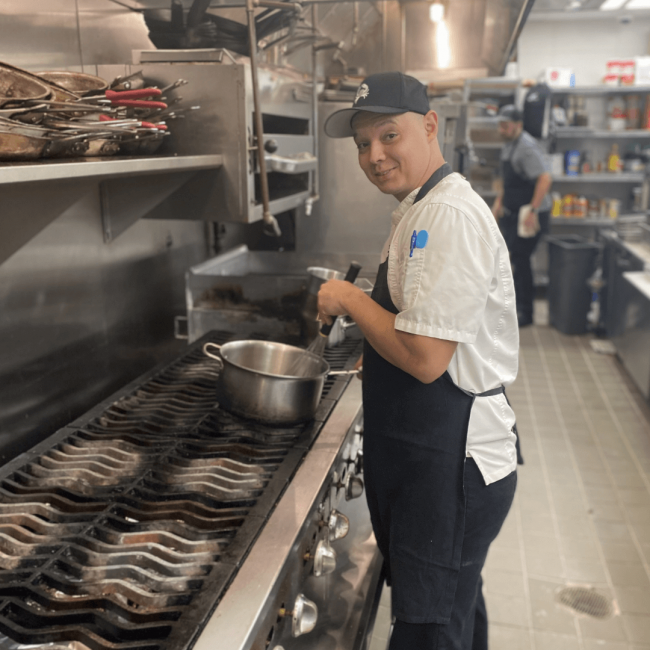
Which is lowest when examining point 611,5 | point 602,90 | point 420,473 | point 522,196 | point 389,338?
point 420,473

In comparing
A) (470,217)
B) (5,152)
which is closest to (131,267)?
(5,152)

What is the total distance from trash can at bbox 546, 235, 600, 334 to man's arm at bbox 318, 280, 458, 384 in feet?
16.3

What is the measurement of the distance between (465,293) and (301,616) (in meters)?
0.63

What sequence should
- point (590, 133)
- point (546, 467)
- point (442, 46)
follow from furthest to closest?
point (590, 133), point (442, 46), point (546, 467)

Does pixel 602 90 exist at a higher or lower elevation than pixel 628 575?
higher

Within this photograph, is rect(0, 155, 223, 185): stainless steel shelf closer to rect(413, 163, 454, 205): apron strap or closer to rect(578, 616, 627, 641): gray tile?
rect(413, 163, 454, 205): apron strap

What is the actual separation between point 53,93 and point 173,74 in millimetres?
663

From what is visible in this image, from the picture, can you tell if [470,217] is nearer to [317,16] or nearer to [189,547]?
[189,547]

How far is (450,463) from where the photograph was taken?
4.49ft

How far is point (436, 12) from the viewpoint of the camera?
3590 millimetres

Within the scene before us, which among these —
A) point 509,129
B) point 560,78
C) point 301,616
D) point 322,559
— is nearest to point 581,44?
point 560,78

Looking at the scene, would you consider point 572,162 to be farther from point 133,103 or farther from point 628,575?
point 133,103

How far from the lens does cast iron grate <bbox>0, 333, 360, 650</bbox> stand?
93 cm

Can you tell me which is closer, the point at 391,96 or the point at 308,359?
the point at 391,96
